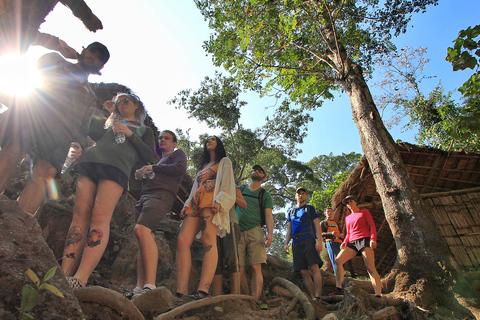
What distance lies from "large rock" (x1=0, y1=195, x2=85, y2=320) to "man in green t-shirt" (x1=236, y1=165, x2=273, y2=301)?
94.3 inches

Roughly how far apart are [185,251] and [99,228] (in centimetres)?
81

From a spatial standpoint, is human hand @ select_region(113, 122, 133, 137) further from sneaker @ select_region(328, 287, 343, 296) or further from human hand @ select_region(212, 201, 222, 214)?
sneaker @ select_region(328, 287, 343, 296)

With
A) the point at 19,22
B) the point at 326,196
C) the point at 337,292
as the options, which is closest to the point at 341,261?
the point at 337,292

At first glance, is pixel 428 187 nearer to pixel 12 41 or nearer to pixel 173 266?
pixel 173 266

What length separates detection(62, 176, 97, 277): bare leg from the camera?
226 centimetres

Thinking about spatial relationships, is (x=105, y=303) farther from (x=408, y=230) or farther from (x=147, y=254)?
(x=408, y=230)

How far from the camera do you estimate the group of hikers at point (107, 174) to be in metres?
2.27

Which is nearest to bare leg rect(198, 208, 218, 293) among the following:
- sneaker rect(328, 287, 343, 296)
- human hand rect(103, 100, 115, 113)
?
human hand rect(103, 100, 115, 113)

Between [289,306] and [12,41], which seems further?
[289,306]

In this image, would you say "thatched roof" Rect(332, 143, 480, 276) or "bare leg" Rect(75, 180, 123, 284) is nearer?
"bare leg" Rect(75, 180, 123, 284)

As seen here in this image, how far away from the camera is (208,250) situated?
2.79m

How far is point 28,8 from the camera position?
201 centimetres

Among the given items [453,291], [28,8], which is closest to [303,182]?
[453,291]

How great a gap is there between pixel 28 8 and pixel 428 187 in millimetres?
7738
